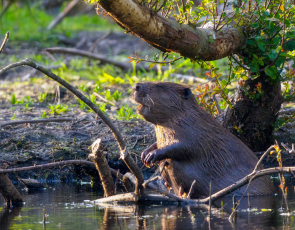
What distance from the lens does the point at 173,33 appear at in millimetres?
3697

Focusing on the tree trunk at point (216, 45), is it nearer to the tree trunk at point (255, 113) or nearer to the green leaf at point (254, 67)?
the tree trunk at point (255, 113)

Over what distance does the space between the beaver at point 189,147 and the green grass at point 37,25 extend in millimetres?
7793

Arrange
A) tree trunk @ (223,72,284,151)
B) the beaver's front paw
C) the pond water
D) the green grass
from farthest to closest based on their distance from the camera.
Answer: the green grass, tree trunk @ (223,72,284,151), the beaver's front paw, the pond water

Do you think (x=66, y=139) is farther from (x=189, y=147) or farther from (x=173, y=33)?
(x=173, y=33)

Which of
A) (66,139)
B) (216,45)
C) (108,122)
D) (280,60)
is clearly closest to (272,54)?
(280,60)

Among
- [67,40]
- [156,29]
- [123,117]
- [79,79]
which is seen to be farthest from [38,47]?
[156,29]

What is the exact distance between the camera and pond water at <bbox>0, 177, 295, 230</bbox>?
112 inches

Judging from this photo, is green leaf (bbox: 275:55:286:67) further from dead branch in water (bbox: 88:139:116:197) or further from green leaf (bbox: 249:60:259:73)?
dead branch in water (bbox: 88:139:116:197)

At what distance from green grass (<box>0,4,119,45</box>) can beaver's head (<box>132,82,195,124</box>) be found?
7.69 metres

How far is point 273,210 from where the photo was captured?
10.7 feet

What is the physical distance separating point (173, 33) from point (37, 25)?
10809 millimetres

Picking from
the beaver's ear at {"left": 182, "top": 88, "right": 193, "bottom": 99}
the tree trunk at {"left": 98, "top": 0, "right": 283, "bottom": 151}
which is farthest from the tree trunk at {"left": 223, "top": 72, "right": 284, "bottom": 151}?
the beaver's ear at {"left": 182, "top": 88, "right": 193, "bottom": 99}

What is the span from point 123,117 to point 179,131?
6.41 feet

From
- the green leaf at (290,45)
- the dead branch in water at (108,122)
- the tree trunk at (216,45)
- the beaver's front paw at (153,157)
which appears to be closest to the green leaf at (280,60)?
the green leaf at (290,45)
